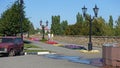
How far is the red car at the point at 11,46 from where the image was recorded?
96.5 feet

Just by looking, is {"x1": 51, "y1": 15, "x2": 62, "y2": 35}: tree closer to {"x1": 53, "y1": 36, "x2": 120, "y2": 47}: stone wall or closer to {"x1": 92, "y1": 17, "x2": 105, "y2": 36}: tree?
{"x1": 92, "y1": 17, "x2": 105, "y2": 36}: tree

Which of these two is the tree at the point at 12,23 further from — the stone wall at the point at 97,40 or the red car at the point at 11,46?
the red car at the point at 11,46

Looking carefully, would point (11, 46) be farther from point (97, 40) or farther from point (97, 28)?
point (97, 28)

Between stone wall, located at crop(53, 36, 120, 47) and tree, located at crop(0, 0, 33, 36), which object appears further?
tree, located at crop(0, 0, 33, 36)

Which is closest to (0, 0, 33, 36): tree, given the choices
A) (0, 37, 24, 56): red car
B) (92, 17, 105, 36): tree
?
(0, 37, 24, 56): red car

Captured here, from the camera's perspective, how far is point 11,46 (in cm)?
2984

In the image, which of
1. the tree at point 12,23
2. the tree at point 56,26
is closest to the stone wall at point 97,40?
the tree at point 12,23

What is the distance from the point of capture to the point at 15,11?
186 feet

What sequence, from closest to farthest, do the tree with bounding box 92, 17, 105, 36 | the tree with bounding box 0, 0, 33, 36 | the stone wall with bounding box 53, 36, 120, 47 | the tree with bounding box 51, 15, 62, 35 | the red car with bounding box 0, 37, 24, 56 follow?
the red car with bounding box 0, 37, 24, 56, the stone wall with bounding box 53, 36, 120, 47, the tree with bounding box 0, 0, 33, 36, the tree with bounding box 92, 17, 105, 36, the tree with bounding box 51, 15, 62, 35

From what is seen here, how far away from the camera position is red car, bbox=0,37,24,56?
29406 mm

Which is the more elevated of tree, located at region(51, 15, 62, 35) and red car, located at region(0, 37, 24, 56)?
tree, located at region(51, 15, 62, 35)

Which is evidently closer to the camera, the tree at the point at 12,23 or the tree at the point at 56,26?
the tree at the point at 12,23

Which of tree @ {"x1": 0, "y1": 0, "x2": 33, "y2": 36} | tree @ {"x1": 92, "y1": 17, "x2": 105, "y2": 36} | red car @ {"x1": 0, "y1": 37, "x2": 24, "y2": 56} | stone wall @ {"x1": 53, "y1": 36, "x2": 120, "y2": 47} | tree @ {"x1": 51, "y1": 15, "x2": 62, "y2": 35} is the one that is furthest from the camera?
tree @ {"x1": 51, "y1": 15, "x2": 62, "y2": 35}

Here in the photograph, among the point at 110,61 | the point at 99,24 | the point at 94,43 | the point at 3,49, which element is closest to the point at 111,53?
the point at 110,61
